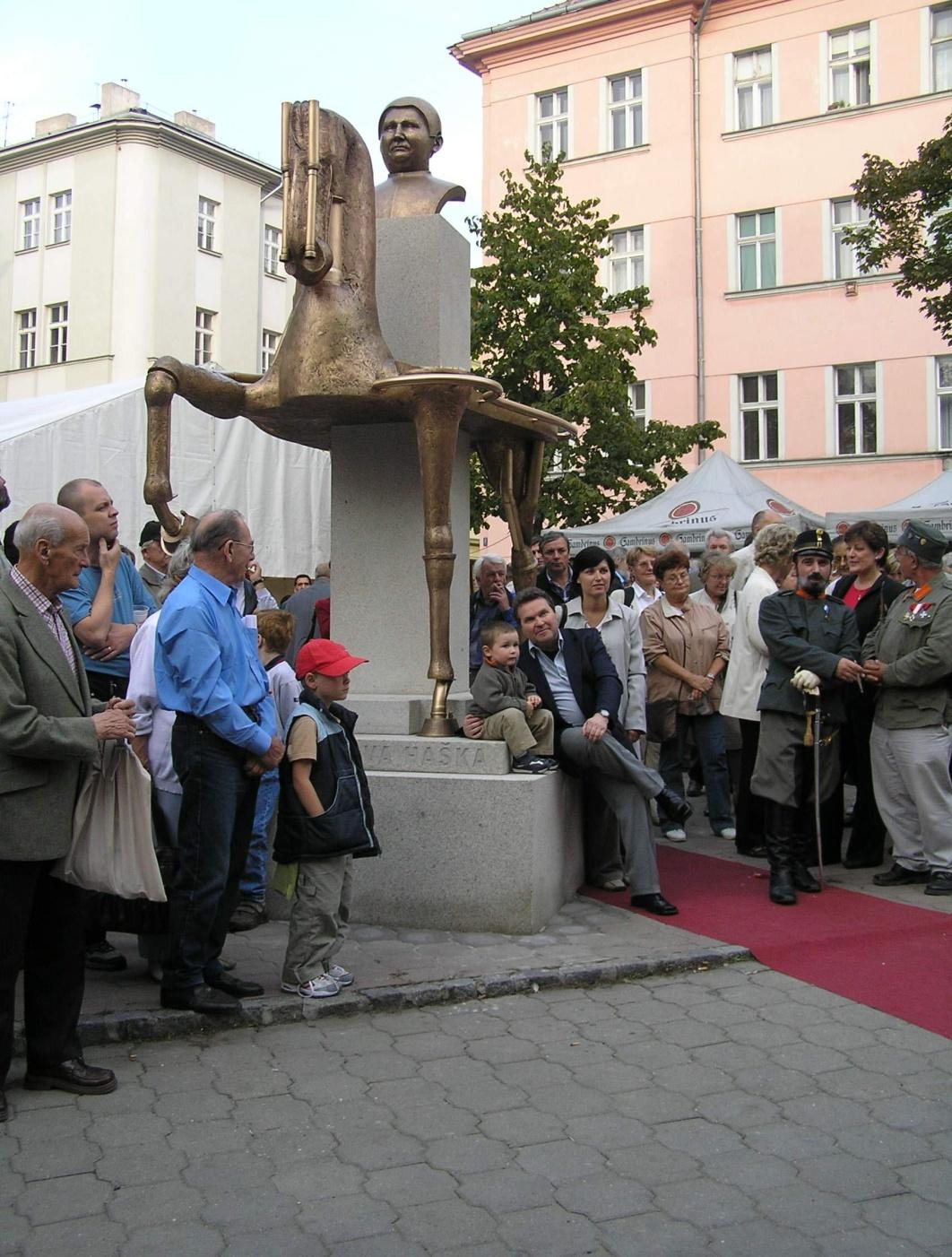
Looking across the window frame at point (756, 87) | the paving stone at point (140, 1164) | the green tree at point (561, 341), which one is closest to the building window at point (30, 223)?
the window frame at point (756, 87)

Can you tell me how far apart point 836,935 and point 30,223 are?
36.0 metres

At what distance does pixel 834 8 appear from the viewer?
1017 inches

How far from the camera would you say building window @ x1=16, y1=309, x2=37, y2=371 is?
118ft

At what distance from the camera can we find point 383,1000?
4.71 meters

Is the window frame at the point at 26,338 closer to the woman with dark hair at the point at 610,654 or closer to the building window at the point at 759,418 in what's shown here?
the building window at the point at 759,418

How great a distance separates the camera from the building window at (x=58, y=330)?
3516cm

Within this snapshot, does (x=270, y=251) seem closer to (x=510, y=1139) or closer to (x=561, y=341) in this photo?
(x=561, y=341)

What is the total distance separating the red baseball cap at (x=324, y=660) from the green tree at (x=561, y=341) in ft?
43.0

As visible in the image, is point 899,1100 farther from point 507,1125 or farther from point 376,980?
point 376,980

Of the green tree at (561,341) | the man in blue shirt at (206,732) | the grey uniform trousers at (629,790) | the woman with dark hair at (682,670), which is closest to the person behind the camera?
the man in blue shirt at (206,732)

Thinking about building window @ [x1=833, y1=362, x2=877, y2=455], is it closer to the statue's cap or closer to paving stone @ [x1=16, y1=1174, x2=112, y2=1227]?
the statue's cap

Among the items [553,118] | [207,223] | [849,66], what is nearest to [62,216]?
[207,223]

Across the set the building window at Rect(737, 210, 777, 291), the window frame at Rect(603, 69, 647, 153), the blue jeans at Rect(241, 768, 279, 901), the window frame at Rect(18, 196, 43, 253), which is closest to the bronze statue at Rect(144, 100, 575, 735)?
the blue jeans at Rect(241, 768, 279, 901)

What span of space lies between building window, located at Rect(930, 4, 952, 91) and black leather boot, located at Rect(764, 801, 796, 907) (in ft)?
75.2
